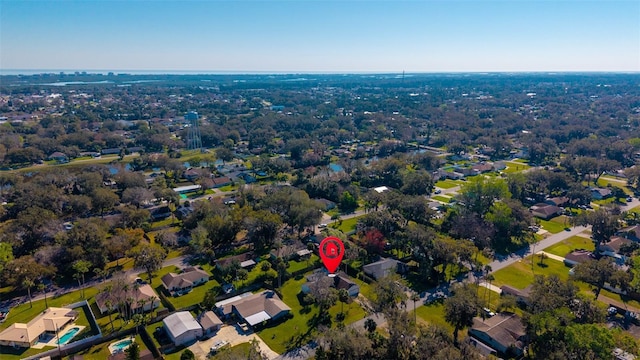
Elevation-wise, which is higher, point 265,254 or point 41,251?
point 41,251

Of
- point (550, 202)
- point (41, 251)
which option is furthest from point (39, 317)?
point (550, 202)

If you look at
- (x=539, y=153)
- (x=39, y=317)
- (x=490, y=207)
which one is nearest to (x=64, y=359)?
(x=39, y=317)

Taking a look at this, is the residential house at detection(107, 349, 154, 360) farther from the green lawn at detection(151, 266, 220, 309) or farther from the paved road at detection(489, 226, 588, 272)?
the paved road at detection(489, 226, 588, 272)

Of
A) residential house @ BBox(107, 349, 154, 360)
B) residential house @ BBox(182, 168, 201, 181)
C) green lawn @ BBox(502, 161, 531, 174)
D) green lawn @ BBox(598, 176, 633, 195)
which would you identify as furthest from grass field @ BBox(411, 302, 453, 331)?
green lawn @ BBox(502, 161, 531, 174)

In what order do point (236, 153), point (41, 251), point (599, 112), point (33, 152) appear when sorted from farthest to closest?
point (599, 112) → point (236, 153) → point (33, 152) → point (41, 251)

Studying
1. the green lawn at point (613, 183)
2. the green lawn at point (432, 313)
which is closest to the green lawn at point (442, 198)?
the green lawn at point (432, 313)

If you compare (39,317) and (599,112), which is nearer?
(39,317)

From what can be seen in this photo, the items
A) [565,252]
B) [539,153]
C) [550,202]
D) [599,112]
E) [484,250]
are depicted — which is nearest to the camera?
[484,250]

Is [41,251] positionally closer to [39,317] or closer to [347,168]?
[39,317]
